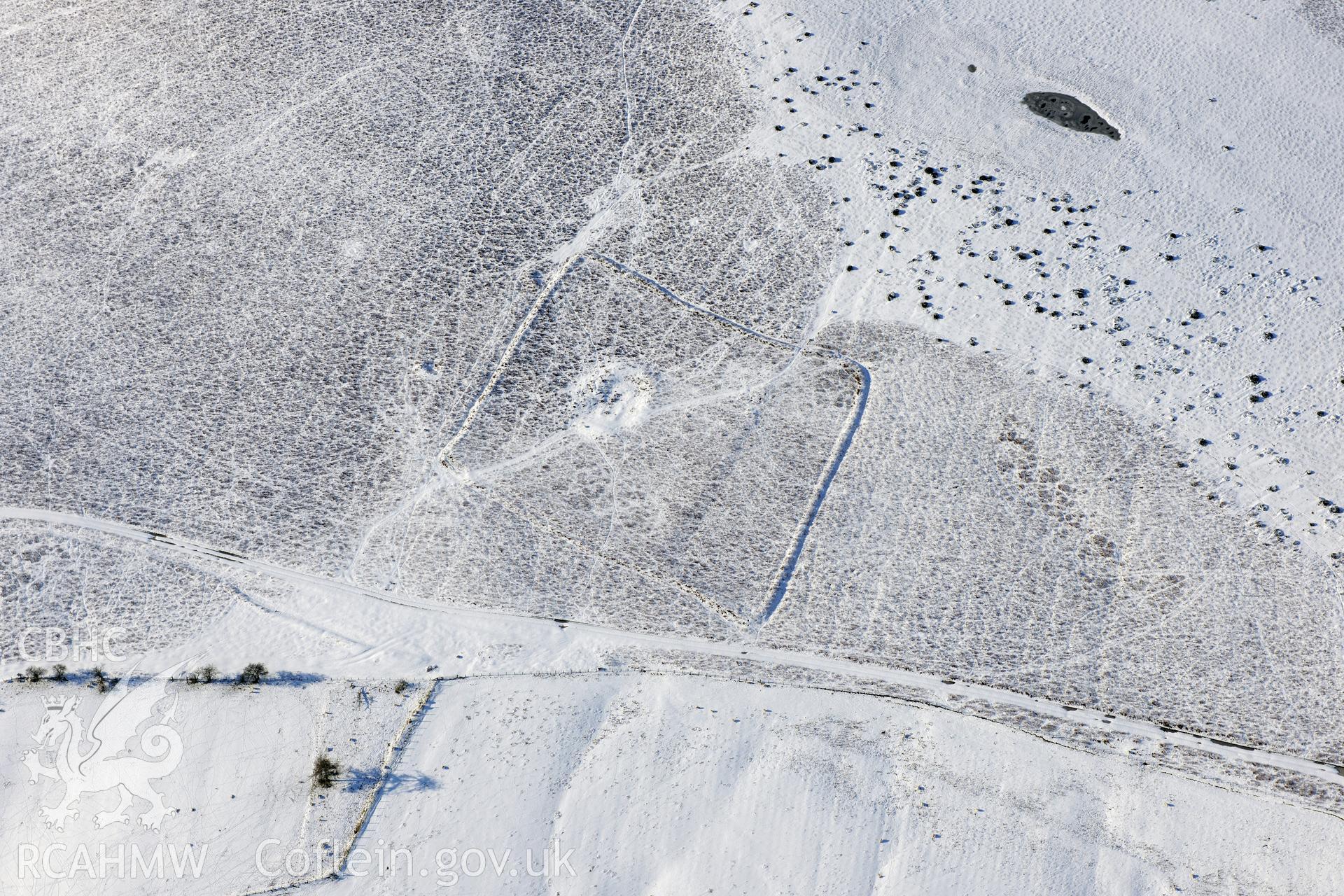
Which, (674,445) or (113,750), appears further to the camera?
(674,445)

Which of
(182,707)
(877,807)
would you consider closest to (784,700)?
(877,807)

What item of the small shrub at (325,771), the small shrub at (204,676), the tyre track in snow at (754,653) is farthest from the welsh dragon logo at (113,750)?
the tyre track in snow at (754,653)

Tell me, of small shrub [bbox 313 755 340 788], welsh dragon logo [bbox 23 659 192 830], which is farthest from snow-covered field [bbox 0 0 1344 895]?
small shrub [bbox 313 755 340 788]

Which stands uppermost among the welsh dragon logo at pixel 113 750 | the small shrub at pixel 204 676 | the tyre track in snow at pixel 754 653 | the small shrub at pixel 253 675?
the tyre track in snow at pixel 754 653

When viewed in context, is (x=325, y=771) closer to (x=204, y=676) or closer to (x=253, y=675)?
(x=253, y=675)

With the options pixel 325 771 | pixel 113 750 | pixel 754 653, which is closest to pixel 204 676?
pixel 113 750

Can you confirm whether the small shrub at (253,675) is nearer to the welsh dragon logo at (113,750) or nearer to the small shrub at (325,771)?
the welsh dragon logo at (113,750)
